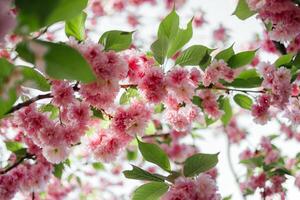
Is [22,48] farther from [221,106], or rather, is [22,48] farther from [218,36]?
[218,36]

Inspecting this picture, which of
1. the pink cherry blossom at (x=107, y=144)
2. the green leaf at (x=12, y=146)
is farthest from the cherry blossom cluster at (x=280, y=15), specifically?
the green leaf at (x=12, y=146)

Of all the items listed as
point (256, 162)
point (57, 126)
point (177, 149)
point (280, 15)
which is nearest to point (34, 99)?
point (57, 126)

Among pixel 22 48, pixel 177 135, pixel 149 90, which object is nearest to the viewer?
pixel 22 48

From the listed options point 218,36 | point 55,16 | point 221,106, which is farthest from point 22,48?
point 218,36

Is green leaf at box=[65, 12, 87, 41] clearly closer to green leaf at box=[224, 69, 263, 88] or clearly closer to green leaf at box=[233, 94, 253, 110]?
green leaf at box=[224, 69, 263, 88]

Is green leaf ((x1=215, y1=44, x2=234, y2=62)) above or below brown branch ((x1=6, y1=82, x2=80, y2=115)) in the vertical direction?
above

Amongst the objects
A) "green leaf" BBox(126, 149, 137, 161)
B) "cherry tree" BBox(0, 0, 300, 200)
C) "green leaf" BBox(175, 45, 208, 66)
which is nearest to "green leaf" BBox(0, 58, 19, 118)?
"cherry tree" BBox(0, 0, 300, 200)
